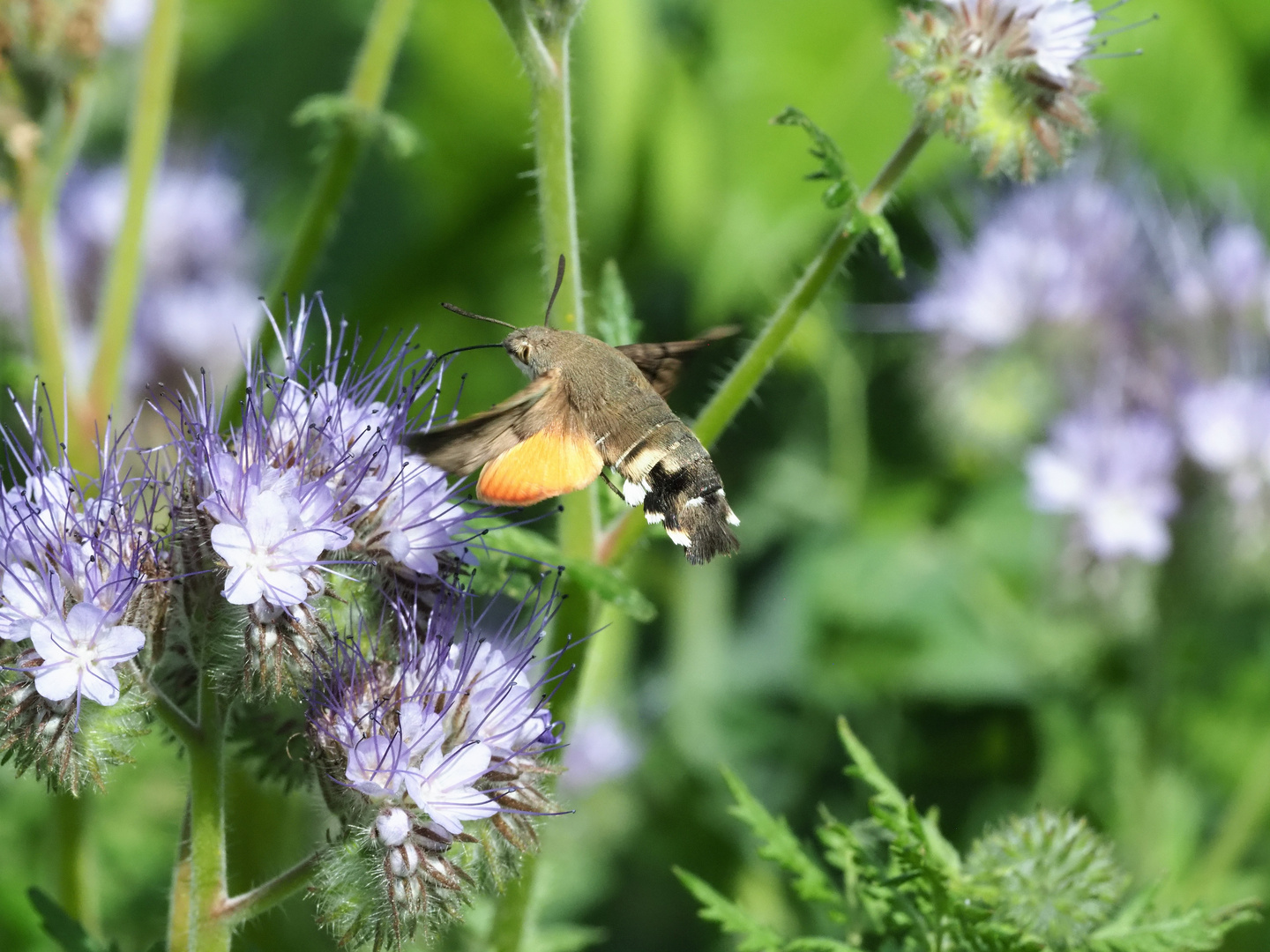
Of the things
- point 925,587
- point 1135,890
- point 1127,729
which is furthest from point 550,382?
point 925,587

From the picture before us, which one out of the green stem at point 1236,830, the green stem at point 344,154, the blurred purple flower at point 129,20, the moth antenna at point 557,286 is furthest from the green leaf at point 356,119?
the green stem at point 1236,830

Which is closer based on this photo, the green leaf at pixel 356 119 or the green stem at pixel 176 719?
the green stem at pixel 176 719

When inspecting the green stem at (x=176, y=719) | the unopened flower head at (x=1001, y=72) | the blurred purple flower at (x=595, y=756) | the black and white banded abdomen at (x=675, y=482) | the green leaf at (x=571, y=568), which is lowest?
the green stem at (x=176, y=719)

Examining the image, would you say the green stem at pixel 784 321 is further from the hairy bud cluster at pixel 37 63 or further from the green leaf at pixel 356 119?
the hairy bud cluster at pixel 37 63

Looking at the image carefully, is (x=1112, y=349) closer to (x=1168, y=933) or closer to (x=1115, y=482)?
(x=1115, y=482)

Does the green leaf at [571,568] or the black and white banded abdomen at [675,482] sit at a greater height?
the black and white banded abdomen at [675,482]

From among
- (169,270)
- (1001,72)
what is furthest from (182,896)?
(169,270)

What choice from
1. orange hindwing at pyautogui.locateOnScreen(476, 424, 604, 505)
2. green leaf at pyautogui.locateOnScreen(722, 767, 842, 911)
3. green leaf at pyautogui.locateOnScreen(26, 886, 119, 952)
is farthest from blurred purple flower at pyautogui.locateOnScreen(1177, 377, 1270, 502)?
green leaf at pyautogui.locateOnScreen(26, 886, 119, 952)
